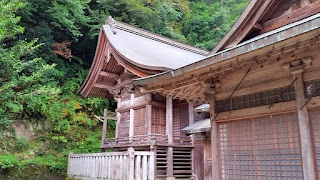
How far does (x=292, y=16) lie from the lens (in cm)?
485

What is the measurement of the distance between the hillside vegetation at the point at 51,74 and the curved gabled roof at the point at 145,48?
273 cm

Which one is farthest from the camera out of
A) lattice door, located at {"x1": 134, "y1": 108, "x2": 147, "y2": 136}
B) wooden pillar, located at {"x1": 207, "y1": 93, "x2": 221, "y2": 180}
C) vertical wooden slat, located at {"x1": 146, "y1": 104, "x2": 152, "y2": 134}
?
lattice door, located at {"x1": 134, "y1": 108, "x2": 147, "y2": 136}

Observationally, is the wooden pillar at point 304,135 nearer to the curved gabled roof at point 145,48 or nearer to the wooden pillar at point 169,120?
the curved gabled roof at point 145,48

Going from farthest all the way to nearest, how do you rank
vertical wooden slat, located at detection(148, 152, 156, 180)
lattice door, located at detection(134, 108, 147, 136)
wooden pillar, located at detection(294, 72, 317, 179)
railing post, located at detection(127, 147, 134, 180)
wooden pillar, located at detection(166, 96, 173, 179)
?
lattice door, located at detection(134, 108, 147, 136) < wooden pillar, located at detection(166, 96, 173, 179) < vertical wooden slat, located at detection(148, 152, 156, 180) < railing post, located at detection(127, 147, 134, 180) < wooden pillar, located at detection(294, 72, 317, 179)

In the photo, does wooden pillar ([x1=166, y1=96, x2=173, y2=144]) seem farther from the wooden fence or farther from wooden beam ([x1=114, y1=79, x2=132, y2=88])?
wooden beam ([x1=114, y1=79, x2=132, y2=88])

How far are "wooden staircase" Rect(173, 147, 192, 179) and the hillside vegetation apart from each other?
4.78 meters

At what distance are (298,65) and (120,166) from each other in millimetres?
6084

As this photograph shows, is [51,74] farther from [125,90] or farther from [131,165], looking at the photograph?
[131,165]

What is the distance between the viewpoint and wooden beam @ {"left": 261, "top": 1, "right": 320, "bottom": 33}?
4.58 m

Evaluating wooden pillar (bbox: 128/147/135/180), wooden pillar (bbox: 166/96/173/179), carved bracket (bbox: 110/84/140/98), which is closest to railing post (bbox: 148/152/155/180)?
wooden pillar (bbox: 128/147/135/180)

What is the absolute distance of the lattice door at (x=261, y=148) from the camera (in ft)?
13.6

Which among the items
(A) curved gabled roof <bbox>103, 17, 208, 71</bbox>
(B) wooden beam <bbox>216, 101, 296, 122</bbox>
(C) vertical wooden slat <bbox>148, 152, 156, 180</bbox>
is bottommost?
(C) vertical wooden slat <bbox>148, 152, 156, 180</bbox>

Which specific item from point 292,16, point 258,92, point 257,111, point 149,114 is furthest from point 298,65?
point 149,114

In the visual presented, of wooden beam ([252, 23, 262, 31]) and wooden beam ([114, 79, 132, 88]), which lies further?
wooden beam ([114, 79, 132, 88])
